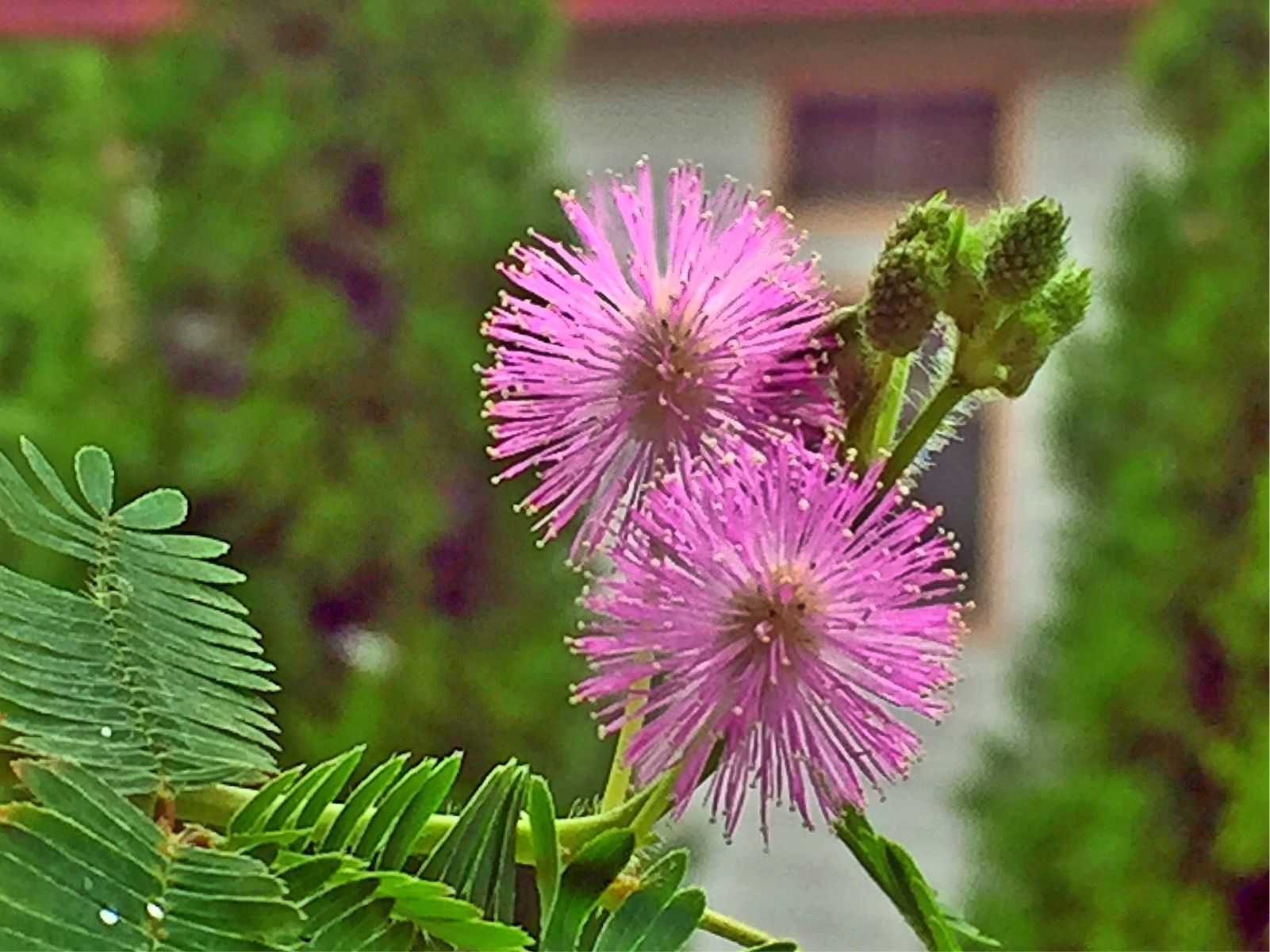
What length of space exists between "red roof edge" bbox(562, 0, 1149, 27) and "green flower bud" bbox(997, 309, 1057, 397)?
0.97m

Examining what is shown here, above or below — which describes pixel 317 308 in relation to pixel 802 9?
below

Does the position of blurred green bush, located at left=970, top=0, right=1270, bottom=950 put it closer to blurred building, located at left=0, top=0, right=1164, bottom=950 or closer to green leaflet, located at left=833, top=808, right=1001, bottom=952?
blurred building, located at left=0, top=0, right=1164, bottom=950

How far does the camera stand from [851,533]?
0.27 metres

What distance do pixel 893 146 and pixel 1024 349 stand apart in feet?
3.24

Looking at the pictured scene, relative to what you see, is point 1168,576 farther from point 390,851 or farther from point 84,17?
point 390,851

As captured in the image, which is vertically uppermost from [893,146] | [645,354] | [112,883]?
[893,146]

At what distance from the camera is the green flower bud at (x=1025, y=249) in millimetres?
274

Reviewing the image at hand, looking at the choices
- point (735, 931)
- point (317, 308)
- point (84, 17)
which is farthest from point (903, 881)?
point (84, 17)

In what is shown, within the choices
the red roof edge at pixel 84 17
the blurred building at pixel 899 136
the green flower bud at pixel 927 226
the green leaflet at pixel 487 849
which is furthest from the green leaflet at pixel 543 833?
the red roof edge at pixel 84 17

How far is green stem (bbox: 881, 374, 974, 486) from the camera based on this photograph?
28 cm

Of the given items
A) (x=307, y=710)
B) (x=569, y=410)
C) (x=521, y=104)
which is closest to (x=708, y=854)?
(x=307, y=710)

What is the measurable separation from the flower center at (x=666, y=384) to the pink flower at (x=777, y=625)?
2 cm

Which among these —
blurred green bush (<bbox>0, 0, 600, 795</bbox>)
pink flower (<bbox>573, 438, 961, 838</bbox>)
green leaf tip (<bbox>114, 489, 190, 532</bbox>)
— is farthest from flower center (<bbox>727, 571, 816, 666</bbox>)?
blurred green bush (<bbox>0, 0, 600, 795</bbox>)

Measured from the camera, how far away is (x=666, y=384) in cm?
29
